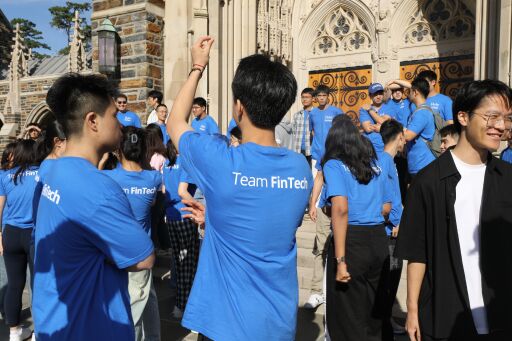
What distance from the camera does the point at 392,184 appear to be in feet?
12.4

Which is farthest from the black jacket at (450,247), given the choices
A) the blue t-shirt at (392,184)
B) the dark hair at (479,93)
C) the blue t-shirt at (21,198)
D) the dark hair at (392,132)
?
the blue t-shirt at (21,198)

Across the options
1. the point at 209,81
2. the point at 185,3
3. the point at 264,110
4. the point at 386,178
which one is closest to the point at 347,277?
the point at 386,178

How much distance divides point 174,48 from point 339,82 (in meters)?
4.54

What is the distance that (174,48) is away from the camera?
320 inches

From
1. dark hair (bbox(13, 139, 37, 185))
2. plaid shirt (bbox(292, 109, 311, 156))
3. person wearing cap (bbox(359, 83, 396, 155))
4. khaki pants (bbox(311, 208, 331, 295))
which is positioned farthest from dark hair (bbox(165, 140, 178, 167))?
plaid shirt (bbox(292, 109, 311, 156))

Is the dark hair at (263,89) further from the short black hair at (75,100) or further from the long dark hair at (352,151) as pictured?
the long dark hair at (352,151)

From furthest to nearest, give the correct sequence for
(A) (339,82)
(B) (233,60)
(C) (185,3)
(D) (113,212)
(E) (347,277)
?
(A) (339,82) → (B) (233,60) → (C) (185,3) → (E) (347,277) → (D) (113,212)

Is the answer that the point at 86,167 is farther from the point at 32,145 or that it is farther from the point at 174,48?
the point at 174,48

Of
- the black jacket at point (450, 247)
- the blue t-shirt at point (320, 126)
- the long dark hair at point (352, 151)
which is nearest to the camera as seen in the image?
the black jacket at point (450, 247)

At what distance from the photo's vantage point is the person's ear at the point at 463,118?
2.22 metres

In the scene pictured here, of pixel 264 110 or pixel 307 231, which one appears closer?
pixel 264 110

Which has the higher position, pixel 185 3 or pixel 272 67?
pixel 185 3

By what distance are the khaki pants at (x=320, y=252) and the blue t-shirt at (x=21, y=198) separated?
9.82 feet

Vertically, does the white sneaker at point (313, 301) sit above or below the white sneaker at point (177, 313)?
above
